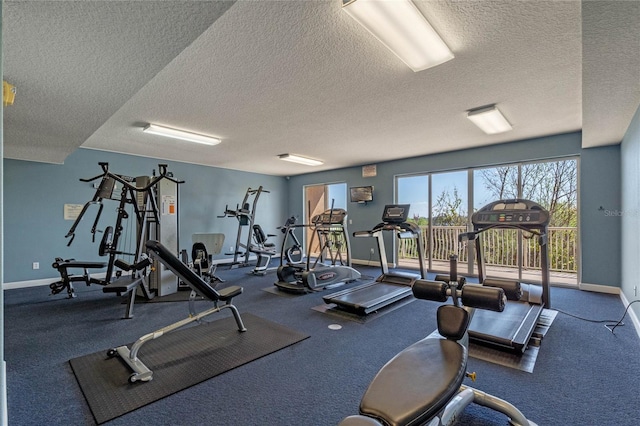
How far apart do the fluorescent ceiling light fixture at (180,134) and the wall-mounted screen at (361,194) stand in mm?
3632

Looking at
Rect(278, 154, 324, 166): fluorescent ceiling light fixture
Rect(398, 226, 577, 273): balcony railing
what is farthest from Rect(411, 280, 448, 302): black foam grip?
Rect(278, 154, 324, 166): fluorescent ceiling light fixture

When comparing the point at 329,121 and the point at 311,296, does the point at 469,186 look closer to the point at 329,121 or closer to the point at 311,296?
the point at 329,121

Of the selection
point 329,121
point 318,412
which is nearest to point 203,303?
point 318,412

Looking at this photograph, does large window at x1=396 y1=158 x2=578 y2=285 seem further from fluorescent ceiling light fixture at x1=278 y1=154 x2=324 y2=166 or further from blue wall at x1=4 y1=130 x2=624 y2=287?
fluorescent ceiling light fixture at x1=278 y1=154 x2=324 y2=166

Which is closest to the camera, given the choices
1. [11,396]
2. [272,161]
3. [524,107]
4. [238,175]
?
[11,396]

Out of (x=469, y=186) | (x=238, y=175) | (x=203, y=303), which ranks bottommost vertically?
(x=203, y=303)

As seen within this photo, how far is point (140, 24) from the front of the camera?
1.72m

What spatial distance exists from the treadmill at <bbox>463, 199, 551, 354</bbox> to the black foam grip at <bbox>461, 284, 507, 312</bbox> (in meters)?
0.93

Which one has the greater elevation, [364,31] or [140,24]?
[364,31]

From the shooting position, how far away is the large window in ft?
16.3

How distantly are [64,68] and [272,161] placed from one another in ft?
15.3

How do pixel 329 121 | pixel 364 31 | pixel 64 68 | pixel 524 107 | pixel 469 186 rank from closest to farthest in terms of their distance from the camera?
pixel 364 31, pixel 64 68, pixel 524 107, pixel 329 121, pixel 469 186

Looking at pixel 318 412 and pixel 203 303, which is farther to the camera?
pixel 203 303

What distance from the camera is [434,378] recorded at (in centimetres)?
118
